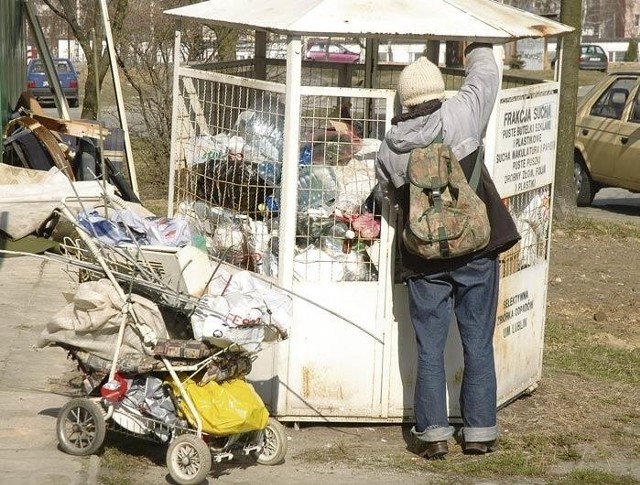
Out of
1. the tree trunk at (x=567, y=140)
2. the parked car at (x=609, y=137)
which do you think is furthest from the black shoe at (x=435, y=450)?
the parked car at (x=609, y=137)

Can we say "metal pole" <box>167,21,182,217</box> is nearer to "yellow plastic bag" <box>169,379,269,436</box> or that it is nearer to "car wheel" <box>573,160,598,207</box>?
"yellow plastic bag" <box>169,379,269,436</box>

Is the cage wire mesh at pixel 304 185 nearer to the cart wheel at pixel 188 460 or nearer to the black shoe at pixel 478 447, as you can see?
the black shoe at pixel 478 447

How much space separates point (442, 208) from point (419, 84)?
1.93ft

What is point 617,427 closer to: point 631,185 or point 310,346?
point 310,346

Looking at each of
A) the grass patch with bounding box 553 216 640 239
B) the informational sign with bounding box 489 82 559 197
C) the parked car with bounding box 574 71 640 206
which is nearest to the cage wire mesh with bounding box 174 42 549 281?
the informational sign with bounding box 489 82 559 197

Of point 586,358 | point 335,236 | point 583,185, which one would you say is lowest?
point 586,358

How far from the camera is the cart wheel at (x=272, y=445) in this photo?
208 inches

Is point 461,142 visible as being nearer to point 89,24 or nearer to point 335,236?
point 335,236

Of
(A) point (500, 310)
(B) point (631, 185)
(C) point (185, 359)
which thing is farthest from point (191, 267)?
(B) point (631, 185)

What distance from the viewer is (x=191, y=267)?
17.1 ft

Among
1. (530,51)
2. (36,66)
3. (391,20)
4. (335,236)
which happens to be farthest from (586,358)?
(530,51)

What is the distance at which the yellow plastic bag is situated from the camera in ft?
16.0

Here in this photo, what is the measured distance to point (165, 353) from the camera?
4.88 m

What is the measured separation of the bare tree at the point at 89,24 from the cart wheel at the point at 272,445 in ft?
32.8
